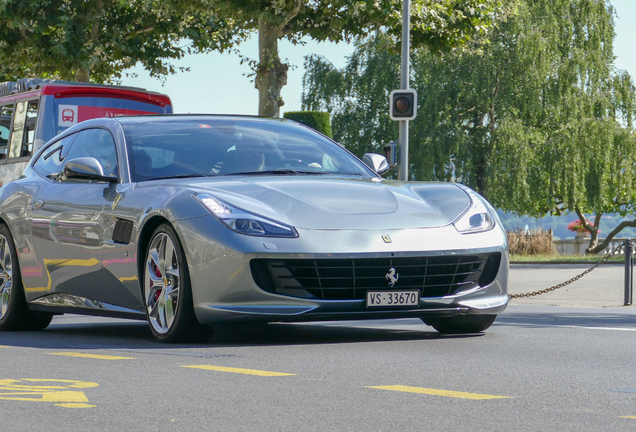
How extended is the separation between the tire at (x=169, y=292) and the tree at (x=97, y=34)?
801 inches

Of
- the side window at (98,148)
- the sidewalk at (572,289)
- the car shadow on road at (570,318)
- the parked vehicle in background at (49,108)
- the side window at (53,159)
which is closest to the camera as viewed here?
the side window at (98,148)

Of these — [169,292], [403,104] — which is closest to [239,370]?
[169,292]

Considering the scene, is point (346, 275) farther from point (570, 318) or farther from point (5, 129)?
point (5, 129)

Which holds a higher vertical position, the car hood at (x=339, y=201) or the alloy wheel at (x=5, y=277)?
the car hood at (x=339, y=201)

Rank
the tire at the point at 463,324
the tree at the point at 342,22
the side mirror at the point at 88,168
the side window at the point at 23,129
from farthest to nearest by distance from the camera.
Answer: the tree at the point at 342,22 → the side window at the point at 23,129 → the tire at the point at 463,324 → the side mirror at the point at 88,168

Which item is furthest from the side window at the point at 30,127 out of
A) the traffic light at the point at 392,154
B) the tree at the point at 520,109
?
the tree at the point at 520,109

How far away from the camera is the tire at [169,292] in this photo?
6.90m

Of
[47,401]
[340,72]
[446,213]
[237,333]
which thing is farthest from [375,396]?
[340,72]

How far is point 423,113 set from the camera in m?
41.2

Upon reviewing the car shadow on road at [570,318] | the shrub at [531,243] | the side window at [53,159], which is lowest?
the shrub at [531,243]

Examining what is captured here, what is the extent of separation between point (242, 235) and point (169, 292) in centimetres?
70

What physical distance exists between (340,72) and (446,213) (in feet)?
122

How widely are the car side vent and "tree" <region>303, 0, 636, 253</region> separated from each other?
3091 centimetres

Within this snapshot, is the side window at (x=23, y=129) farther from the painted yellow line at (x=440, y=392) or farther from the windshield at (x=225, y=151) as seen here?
the painted yellow line at (x=440, y=392)
